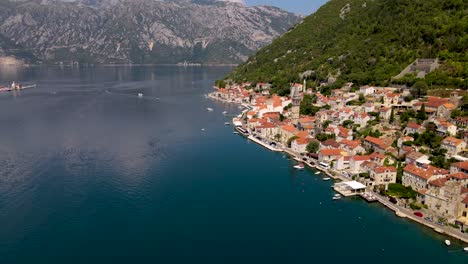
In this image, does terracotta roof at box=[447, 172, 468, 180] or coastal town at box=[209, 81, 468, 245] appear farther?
terracotta roof at box=[447, 172, 468, 180]

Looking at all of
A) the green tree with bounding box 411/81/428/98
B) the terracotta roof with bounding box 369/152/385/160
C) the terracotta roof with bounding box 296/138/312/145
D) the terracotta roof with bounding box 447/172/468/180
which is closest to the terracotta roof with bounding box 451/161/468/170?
the terracotta roof with bounding box 447/172/468/180

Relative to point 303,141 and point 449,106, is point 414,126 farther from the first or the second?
point 303,141

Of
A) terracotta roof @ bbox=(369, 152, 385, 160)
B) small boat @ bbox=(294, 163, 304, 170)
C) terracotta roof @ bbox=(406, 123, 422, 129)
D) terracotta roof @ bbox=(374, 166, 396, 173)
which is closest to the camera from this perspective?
terracotta roof @ bbox=(374, 166, 396, 173)

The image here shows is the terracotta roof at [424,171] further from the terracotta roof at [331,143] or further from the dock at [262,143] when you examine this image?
the dock at [262,143]

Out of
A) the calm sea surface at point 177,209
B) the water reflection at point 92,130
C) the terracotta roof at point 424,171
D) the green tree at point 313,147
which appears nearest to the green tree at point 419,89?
the green tree at point 313,147

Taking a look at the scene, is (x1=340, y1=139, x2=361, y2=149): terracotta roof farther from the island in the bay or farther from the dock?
the dock

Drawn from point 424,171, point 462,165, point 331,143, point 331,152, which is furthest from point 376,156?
point 462,165

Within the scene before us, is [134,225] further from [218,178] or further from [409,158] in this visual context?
[409,158]
